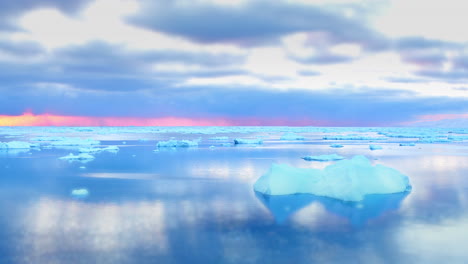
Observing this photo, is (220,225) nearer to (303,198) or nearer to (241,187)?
(303,198)

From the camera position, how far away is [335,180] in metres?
10.6

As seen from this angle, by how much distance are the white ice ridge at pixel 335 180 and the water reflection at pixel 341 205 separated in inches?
10.6

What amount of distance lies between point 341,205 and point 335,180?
4.04 feet

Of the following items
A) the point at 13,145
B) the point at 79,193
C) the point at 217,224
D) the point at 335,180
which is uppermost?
the point at 13,145

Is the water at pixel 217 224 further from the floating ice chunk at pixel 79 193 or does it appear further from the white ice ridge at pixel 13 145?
the white ice ridge at pixel 13 145

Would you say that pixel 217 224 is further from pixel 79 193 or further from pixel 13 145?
pixel 13 145

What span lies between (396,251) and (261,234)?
2.20 metres

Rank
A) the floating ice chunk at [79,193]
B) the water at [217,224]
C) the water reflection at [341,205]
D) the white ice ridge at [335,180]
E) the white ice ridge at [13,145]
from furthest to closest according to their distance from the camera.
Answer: the white ice ridge at [13,145]
the floating ice chunk at [79,193]
the white ice ridge at [335,180]
the water reflection at [341,205]
the water at [217,224]

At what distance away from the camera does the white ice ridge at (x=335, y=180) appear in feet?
34.5

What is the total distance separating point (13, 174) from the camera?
49.5ft

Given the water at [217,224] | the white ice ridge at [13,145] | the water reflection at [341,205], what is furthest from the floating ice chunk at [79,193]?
the white ice ridge at [13,145]

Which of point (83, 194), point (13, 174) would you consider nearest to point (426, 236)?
point (83, 194)

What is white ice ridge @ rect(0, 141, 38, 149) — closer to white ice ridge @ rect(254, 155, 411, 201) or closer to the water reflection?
white ice ridge @ rect(254, 155, 411, 201)

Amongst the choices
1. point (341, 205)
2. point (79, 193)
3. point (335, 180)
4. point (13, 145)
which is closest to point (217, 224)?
point (341, 205)
